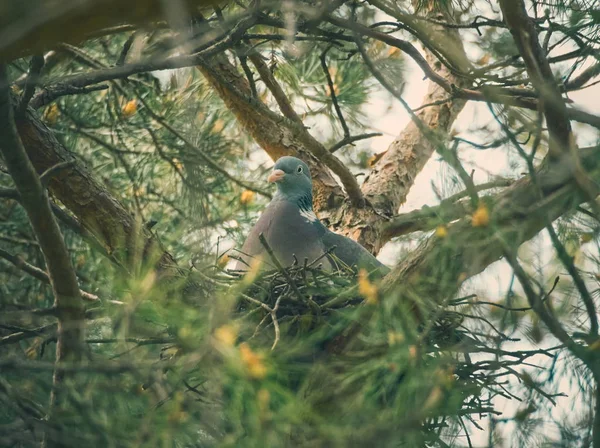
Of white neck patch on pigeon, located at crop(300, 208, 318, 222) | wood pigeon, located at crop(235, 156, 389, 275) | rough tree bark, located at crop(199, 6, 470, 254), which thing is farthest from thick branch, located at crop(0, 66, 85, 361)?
white neck patch on pigeon, located at crop(300, 208, 318, 222)

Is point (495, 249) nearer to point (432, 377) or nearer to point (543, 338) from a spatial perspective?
point (432, 377)

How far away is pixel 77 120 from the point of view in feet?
15.6

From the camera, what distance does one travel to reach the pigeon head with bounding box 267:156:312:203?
4059mm

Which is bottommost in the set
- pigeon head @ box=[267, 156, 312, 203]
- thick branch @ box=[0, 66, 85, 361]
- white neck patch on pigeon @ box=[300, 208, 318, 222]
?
thick branch @ box=[0, 66, 85, 361]

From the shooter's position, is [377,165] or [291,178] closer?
[291,178]

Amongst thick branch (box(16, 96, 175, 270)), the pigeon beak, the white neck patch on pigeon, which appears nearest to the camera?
thick branch (box(16, 96, 175, 270))

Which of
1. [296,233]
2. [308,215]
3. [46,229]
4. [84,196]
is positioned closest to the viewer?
[46,229]

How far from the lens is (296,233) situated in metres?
3.85

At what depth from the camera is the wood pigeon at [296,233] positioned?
3621 millimetres

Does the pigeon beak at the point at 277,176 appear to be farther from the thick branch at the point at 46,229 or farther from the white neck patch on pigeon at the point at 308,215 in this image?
the thick branch at the point at 46,229

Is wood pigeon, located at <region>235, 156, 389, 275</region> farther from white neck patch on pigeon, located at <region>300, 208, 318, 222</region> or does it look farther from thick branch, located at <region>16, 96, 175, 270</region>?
thick branch, located at <region>16, 96, 175, 270</region>

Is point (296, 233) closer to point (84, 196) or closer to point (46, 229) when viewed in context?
point (84, 196)

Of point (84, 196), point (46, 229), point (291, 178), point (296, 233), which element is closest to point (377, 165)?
point (291, 178)

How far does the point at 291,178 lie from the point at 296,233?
351mm
